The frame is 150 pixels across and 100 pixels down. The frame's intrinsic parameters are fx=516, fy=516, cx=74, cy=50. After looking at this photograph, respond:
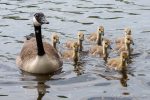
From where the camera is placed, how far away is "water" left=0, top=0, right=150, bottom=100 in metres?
10.8

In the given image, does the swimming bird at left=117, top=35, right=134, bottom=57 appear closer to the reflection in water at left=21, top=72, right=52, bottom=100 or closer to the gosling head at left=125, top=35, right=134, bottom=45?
the gosling head at left=125, top=35, right=134, bottom=45

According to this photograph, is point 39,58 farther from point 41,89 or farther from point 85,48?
point 85,48

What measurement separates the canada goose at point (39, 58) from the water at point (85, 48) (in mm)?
231

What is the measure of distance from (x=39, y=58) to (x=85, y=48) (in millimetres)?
2369

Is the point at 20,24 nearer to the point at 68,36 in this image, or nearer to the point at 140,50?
the point at 68,36

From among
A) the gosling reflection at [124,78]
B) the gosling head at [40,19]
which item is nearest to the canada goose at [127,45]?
the gosling reflection at [124,78]

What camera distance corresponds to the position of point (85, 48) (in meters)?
14.5

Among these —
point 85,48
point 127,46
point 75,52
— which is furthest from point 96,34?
point 75,52

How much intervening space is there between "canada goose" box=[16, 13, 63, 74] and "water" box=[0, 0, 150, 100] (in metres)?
0.23

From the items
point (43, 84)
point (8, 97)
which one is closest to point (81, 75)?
point (43, 84)

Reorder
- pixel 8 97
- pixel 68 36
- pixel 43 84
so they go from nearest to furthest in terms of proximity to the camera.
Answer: pixel 8 97 → pixel 43 84 → pixel 68 36

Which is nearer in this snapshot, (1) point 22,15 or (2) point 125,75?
(2) point 125,75

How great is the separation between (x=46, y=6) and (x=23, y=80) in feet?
22.3

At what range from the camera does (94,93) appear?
1069 centimetres
